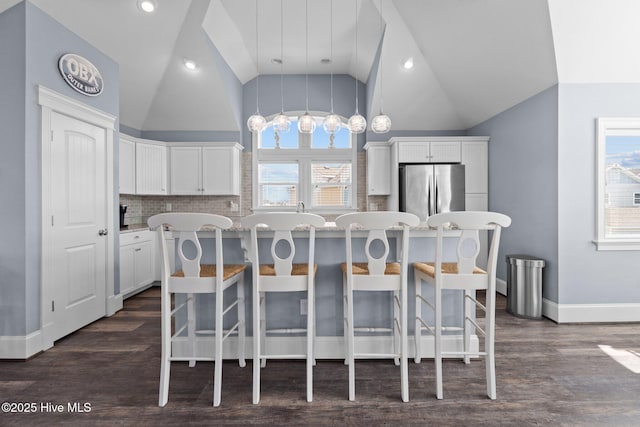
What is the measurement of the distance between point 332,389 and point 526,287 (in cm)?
255

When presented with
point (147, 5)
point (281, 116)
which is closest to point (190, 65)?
point (147, 5)

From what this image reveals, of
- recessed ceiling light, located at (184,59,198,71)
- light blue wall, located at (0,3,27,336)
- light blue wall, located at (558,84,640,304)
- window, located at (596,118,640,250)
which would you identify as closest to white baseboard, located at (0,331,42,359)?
light blue wall, located at (0,3,27,336)

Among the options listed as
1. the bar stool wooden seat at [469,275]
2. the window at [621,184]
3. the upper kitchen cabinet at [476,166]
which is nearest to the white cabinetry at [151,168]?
the bar stool wooden seat at [469,275]

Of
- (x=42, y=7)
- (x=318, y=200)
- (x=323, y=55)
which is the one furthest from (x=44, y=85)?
(x=318, y=200)

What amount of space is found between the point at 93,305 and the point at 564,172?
5013mm

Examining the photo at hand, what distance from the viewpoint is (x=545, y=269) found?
3615 mm

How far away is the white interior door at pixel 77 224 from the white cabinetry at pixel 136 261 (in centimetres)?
58

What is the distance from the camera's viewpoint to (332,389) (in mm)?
2197

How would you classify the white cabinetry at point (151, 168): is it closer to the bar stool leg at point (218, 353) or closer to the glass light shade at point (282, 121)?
the glass light shade at point (282, 121)

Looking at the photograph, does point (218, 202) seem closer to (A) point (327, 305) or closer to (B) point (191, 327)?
(B) point (191, 327)

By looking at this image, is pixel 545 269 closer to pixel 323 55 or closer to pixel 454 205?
pixel 454 205

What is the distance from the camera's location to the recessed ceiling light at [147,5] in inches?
136

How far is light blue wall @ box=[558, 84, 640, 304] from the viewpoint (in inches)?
134

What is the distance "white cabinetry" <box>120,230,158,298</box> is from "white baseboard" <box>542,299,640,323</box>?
16.0 ft
